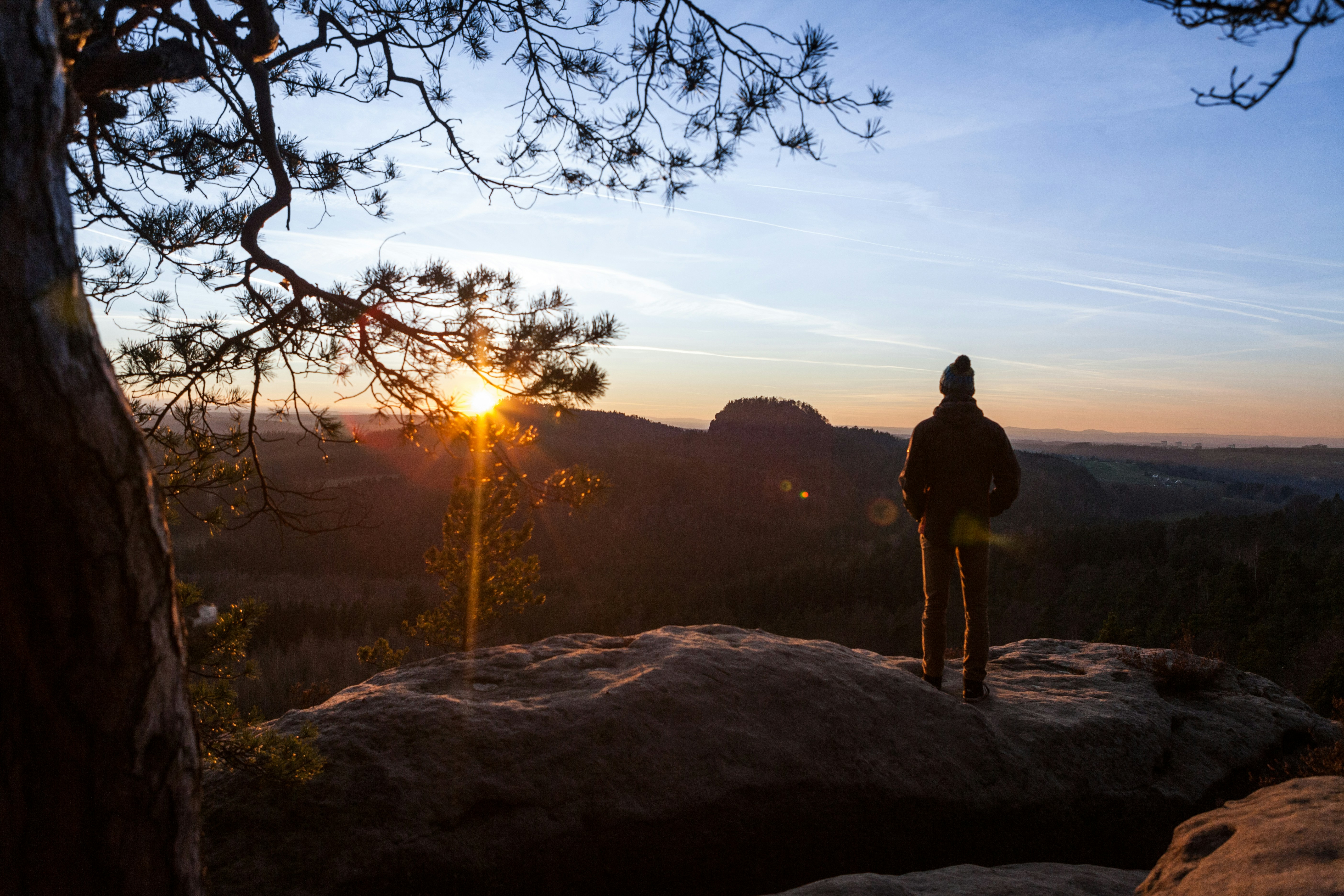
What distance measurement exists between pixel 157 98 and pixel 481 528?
5901 millimetres

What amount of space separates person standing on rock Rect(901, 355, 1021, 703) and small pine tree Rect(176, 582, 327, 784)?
426 cm

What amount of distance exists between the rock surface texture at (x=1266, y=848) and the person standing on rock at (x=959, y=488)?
1884mm

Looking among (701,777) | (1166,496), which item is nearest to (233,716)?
(701,777)

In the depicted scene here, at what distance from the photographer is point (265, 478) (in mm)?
4152

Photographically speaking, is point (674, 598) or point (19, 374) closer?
point (19, 374)

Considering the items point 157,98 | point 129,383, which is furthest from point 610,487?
point 157,98

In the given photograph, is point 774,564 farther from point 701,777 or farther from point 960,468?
point 701,777

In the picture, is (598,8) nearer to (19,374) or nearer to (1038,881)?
(19,374)

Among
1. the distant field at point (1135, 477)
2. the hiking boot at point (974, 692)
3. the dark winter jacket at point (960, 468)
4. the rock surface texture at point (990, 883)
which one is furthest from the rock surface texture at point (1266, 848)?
the distant field at point (1135, 477)

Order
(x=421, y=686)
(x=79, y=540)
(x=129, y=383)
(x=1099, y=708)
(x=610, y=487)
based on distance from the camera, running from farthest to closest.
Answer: (x=1099, y=708)
(x=421, y=686)
(x=610, y=487)
(x=129, y=383)
(x=79, y=540)

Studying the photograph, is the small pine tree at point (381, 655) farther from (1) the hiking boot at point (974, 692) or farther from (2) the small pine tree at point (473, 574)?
(1) the hiking boot at point (974, 692)

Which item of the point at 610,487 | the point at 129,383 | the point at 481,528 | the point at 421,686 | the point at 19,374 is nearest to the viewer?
the point at 19,374

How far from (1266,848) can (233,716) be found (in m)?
4.95

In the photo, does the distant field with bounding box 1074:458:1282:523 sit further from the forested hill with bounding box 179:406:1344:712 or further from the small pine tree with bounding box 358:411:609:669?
the small pine tree with bounding box 358:411:609:669
